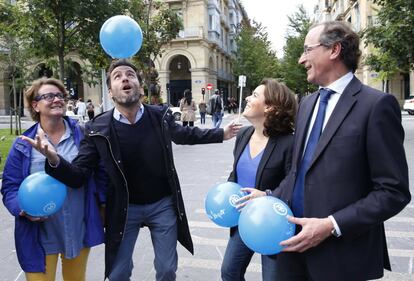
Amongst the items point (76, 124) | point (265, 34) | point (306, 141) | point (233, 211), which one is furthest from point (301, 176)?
point (265, 34)

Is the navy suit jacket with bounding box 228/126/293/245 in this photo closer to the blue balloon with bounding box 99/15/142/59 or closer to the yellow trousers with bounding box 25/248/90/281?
the yellow trousers with bounding box 25/248/90/281

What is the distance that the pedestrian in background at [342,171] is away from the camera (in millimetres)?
1966

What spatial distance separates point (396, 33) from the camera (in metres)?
13.8

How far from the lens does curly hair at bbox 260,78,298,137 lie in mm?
2973

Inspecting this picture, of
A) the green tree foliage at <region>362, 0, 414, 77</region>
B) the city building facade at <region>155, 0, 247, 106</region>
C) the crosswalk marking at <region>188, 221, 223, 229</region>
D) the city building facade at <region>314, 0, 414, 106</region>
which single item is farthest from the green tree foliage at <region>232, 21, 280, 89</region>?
the crosswalk marking at <region>188, 221, 223, 229</region>

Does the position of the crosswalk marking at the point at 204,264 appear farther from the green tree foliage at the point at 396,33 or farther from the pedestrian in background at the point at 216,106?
the pedestrian in background at the point at 216,106

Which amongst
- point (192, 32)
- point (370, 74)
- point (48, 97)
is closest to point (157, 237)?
point (48, 97)

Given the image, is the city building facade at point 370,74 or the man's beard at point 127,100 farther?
the city building facade at point 370,74

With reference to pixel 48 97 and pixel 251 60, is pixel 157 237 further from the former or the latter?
pixel 251 60

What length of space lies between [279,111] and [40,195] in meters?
1.70

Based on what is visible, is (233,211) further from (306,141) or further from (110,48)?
(110,48)

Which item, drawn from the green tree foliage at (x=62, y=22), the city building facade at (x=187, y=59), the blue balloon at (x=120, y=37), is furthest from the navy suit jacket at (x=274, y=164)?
the city building facade at (x=187, y=59)

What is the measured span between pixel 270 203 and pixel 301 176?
0.84 feet

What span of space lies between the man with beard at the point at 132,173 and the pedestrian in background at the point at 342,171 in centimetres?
112
